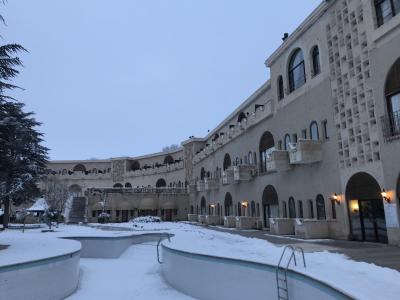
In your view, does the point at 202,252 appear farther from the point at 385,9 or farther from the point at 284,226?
the point at 385,9

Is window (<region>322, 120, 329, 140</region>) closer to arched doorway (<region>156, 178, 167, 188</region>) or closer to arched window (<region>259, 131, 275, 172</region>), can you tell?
arched window (<region>259, 131, 275, 172</region>)

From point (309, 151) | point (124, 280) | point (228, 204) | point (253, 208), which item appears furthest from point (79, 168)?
point (124, 280)

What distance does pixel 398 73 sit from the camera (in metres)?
15.8

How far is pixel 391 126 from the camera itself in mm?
16188

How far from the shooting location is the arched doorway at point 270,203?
90.7 ft

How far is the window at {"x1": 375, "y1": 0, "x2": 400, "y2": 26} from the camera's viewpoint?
16203 mm

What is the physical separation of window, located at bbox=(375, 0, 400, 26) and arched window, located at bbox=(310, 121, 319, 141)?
266 inches

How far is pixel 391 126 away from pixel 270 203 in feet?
44.4

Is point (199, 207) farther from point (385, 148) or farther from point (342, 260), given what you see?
point (342, 260)

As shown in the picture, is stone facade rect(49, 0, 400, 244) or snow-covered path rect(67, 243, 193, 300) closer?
snow-covered path rect(67, 243, 193, 300)

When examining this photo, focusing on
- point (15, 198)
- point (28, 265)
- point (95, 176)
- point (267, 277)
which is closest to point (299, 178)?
point (267, 277)

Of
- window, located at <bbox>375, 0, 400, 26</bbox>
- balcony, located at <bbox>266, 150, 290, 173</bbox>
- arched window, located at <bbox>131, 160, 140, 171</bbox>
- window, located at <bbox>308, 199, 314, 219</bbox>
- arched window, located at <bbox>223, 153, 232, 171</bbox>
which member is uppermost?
arched window, located at <bbox>131, 160, 140, 171</bbox>

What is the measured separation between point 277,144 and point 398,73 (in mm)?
11596

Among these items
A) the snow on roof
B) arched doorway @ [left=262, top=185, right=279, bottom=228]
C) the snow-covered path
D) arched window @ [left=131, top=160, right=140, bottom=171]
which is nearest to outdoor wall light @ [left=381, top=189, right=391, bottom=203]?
the snow-covered path
